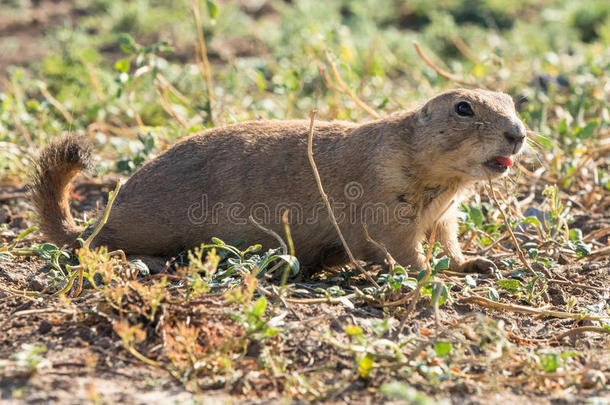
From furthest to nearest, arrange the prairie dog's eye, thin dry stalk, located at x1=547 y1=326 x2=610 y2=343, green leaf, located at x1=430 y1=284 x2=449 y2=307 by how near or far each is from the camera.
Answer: the prairie dog's eye < thin dry stalk, located at x1=547 y1=326 x2=610 y2=343 < green leaf, located at x1=430 y1=284 x2=449 y2=307

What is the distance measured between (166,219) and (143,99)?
3.92 metres

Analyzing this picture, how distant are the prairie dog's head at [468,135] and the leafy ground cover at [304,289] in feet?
0.66

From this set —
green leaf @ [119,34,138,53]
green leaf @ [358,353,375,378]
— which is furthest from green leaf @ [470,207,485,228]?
green leaf @ [119,34,138,53]

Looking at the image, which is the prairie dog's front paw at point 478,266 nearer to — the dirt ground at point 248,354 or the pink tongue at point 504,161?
the dirt ground at point 248,354

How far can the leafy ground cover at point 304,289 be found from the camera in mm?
3678

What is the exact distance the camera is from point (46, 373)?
360 centimetres

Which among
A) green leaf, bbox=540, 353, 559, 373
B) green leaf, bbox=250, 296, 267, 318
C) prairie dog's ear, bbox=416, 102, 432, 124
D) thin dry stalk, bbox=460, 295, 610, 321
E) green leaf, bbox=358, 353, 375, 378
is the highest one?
prairie dog's ear, bbox=416, 102, 432, 124

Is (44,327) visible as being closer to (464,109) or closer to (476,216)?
(464,109)

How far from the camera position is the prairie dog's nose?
189 inches

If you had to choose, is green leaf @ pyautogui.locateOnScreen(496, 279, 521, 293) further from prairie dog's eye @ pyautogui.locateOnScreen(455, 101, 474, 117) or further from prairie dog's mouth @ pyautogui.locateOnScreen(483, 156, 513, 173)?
prairie dog's eye @ pyautogui.locateOnScreen(455, 101, 474, 117)

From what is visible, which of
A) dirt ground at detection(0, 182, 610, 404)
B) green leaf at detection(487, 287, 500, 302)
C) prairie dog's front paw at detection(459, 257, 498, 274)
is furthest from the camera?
prairie dog's front paw at detection(459, 257, 498, 274)

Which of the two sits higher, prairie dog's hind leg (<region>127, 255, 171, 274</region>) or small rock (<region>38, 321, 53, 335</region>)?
small rock (<region>38, 321, 53, 335</region>)

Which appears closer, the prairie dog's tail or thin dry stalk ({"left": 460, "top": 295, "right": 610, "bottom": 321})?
thin dry stalk ({"left": 460, "top": 295, "right": 610, "bottom": 321})

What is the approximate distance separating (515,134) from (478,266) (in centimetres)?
114
